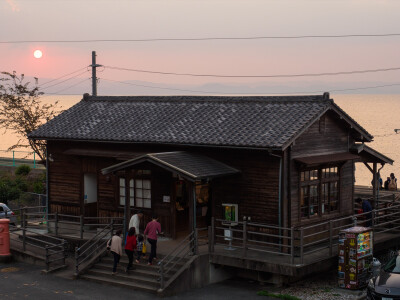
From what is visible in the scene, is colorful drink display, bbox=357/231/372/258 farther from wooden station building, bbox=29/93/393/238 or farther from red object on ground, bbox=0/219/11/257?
red object on ground, bbox=0/219/11/257

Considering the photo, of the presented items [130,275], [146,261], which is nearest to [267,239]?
[146,261]

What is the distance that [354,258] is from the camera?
18859 millimetres

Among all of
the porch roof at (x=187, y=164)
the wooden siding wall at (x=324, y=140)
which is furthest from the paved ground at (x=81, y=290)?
the wooden siding wall at (x=324, y=140)

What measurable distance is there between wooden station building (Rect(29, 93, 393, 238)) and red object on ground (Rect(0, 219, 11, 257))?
3630 mm

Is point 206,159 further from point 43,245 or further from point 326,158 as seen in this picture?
point 43,245

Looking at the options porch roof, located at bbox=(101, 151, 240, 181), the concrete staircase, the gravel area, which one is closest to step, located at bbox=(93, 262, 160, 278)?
the concrete staircase

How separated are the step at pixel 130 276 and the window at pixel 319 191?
18.9ft

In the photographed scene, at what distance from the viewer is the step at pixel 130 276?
1942 centimetres

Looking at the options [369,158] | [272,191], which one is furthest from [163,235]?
[369,158]

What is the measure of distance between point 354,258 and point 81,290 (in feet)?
28.3

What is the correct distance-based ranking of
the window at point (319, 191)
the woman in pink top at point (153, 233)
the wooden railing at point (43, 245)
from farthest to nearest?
the wooden railing at point (43, 245) → the window at point (319, 191) → the woman in pink top at point (153, 233)

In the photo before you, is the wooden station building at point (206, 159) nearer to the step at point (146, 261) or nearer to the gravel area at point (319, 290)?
the step at point (146, 261)

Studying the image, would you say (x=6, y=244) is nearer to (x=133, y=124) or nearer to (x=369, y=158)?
(x=133, y=124)

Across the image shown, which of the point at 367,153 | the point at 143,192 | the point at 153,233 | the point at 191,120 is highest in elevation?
the point at 191,120
